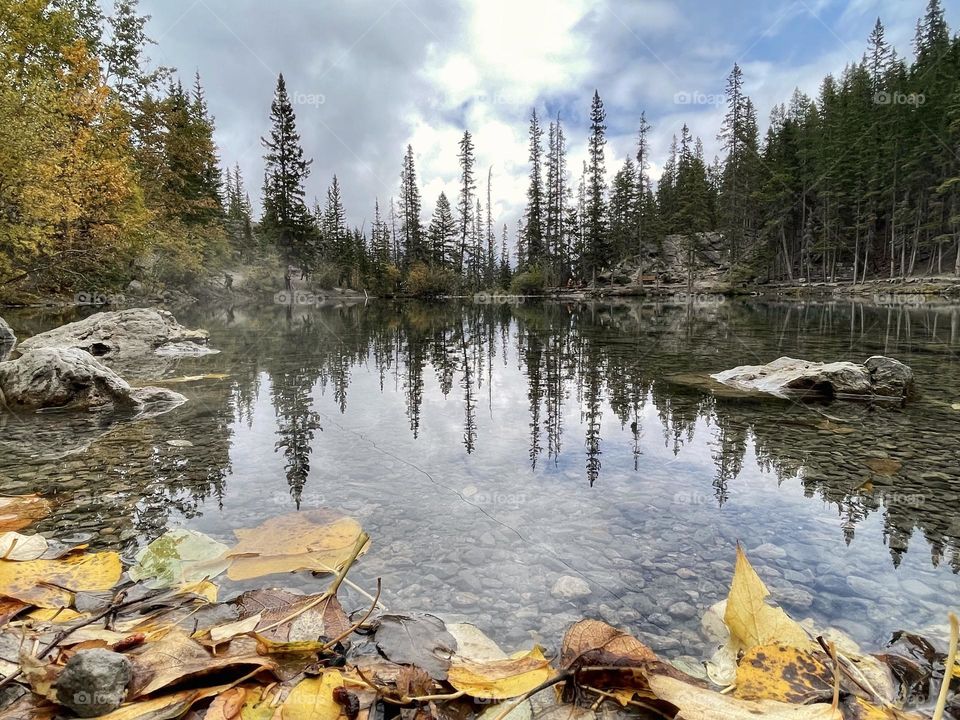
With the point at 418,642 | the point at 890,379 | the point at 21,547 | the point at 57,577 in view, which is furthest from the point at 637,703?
the point at 890,379

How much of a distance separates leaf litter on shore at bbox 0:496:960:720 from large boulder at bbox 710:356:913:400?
6852 millimetres

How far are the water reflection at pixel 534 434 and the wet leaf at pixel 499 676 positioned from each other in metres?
2.84

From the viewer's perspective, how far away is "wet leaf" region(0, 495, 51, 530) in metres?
3.83

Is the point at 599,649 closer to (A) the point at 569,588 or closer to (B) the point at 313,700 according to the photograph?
(B) the point at 313,700

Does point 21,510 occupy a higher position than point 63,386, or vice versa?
point 63,386

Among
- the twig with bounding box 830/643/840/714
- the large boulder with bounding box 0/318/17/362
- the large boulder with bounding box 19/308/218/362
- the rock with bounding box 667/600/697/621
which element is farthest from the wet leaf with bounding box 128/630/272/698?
the large boulder with bounding box 0/318/17/362

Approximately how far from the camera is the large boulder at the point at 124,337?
14273 millimetres

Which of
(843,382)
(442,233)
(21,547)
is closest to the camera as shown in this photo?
(21,547)

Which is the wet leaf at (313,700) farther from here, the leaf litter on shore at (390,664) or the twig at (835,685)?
the twig at (835,685)

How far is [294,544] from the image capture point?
11.8 feet

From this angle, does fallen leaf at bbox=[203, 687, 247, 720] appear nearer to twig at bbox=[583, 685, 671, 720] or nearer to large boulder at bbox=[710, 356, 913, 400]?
twig at bbox=[583, 685, 671, 720]

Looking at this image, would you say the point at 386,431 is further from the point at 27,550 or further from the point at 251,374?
the point at 251,374

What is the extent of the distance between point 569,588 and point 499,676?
51.9 inches

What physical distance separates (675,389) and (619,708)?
322 inches
